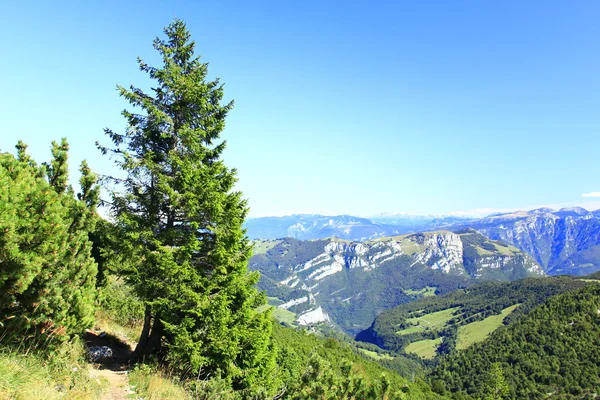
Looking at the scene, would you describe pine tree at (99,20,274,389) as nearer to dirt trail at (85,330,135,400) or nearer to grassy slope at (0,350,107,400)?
dirt trail at (85,330,135,400)

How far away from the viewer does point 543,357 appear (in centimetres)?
15800

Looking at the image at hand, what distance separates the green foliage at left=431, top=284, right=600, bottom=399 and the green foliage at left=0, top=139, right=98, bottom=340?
447ft

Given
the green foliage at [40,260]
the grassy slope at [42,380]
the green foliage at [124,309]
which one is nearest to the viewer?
the grassy slope at [42,380]

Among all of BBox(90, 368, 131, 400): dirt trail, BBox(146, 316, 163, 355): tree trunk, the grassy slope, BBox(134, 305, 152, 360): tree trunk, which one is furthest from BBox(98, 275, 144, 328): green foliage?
the grassy slope

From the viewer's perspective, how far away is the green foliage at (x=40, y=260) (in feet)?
23.6

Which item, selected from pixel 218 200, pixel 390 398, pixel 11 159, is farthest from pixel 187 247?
pixel 390 398

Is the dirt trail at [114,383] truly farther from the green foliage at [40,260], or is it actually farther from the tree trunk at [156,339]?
the tree trunk at [156,339]

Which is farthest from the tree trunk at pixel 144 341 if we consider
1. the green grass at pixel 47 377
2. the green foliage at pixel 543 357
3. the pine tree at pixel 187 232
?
the green foliage at pixel 543 357

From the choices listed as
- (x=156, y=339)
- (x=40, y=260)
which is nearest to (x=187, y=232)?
(x=156, y=339)

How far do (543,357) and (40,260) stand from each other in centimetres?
20616

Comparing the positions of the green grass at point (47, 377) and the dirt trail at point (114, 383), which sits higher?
the green grass at point (47, 377)

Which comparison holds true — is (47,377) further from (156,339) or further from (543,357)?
(543,357)

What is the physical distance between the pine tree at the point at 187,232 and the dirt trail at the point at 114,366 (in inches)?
40.8

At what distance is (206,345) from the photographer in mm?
13391
